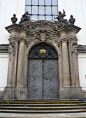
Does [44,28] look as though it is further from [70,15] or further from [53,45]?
[70,15]

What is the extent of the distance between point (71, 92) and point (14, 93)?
3.23m

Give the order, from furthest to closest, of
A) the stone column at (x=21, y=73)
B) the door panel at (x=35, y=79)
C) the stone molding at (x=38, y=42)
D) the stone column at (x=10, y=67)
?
the door panel at (x=35, y=79) → the stone molding at (x=38, y=42) → the stone column at (x=10, y=67) → the stone column at (x=21, y=73)

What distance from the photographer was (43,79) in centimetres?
884

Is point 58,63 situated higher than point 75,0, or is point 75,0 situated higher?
point 75,0

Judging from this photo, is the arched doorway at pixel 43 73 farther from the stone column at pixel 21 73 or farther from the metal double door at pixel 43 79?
the stone column at pixel 21 73

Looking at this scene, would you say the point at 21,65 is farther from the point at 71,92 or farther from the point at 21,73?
the point at 71,92

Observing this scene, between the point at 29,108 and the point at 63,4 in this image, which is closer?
the point at 29,108

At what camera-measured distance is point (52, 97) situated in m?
8.54

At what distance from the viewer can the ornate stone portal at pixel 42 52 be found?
7.82 metres

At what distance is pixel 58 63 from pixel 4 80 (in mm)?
3591

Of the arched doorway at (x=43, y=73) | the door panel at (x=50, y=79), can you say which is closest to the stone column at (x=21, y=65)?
the arched doorway at (x=43, y=73)

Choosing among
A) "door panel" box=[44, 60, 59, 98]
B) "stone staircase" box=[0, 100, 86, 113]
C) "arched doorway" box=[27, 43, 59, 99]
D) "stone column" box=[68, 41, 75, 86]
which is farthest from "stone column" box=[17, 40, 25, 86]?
"stone column" box=[68, 41, 75, 86]

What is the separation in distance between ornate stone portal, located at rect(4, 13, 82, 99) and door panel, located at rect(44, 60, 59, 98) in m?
0.13

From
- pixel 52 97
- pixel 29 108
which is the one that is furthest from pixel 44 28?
pixel 29 108
